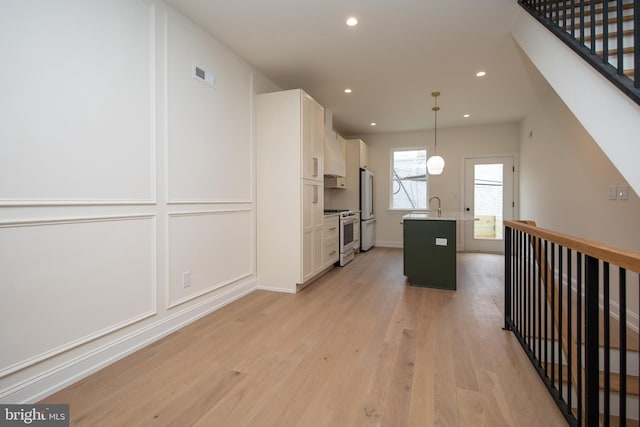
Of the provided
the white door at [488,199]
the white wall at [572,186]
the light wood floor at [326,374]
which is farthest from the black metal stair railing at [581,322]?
the white door at [488,199]

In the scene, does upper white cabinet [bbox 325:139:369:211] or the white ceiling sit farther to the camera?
upper white cabinet [bbox 325:139:369:211]

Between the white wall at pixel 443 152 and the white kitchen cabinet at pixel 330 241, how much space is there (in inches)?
95.5

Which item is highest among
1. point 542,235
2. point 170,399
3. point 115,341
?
point 542,235

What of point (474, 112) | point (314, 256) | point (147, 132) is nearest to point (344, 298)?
point (314, 256)

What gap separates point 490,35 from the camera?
291cm

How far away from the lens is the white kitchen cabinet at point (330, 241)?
13.9 ft

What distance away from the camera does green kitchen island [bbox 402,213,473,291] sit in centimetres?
357

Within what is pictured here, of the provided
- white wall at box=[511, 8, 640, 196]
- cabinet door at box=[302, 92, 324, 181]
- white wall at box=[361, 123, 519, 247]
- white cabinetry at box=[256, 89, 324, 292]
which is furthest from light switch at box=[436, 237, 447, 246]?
white wall at box=[361, 123, 519, 247]

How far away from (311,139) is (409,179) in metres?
3.65

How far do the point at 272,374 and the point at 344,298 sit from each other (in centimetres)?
156

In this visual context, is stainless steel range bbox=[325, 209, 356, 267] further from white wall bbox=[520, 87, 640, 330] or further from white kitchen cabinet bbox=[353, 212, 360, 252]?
white wall bbox=[520, 87, 640, 330]

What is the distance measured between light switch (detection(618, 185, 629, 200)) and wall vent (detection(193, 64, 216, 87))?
3.78m

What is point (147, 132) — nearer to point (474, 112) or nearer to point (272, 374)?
point (272, 374)

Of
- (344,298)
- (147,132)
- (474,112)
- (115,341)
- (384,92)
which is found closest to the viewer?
(115,341)
